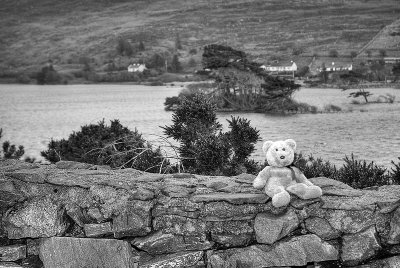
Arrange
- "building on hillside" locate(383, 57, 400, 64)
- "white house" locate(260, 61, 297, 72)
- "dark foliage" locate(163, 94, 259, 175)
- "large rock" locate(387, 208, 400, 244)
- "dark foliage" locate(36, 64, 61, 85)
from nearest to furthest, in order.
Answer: "large rock" locate(387, 208, 400, 244) < "dark foliage" locate(163, 94, 259, 175) < "building on hillside" locate(383, 57, 400, 64) < "white house" locate(260, 61, 297, 72) < "dark foliage" locate(36, 64, 61, 85)

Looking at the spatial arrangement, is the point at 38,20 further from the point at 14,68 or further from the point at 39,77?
the point at 39,77

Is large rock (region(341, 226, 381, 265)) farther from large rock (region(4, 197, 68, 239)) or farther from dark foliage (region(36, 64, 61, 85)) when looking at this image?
dark foliage (region(36, 64, 61, 85))

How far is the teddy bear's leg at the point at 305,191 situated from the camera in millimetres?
6770

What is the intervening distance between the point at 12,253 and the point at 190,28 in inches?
4231

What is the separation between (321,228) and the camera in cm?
682

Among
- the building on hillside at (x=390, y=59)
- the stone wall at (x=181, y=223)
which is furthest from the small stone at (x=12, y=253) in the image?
the building on hillside at (x=390, y=59)

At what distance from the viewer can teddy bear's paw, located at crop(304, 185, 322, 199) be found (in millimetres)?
6762

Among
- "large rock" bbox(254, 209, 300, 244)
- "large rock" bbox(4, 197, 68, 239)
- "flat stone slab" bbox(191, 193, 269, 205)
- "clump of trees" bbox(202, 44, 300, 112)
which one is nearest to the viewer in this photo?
"large rock" bbox(254, 209, 300, 244)

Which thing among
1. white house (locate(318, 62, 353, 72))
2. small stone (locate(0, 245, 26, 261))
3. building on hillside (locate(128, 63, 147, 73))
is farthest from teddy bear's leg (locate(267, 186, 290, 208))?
building on hillside (locate(128, 63, 147, 73))

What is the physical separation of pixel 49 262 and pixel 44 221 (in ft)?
1.73

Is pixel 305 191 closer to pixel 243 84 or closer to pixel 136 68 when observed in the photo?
pixel 243 84

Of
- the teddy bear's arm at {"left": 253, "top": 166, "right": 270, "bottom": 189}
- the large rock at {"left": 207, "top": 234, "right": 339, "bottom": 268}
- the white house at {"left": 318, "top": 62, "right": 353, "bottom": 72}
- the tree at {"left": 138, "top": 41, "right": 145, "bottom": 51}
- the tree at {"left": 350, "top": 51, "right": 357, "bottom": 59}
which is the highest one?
the tree at {"left": 138, "top": 41, "right": 145, "bottom": 51}

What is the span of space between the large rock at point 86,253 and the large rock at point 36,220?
0.14m

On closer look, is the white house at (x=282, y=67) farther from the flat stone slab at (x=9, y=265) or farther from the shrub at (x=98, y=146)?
the flat stone slab at (x=9, y=265)
